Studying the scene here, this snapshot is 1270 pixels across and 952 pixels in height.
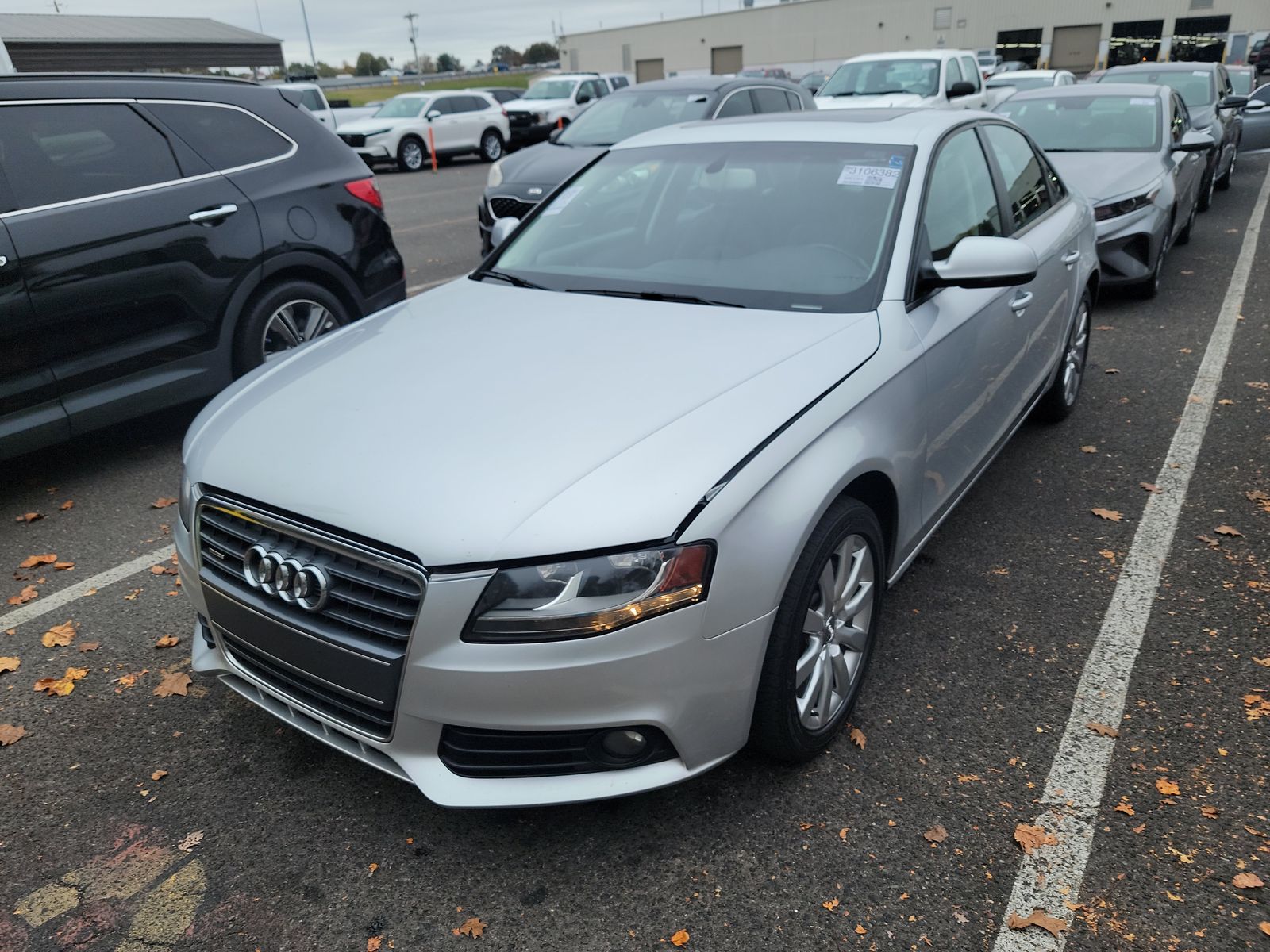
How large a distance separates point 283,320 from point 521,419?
131 inches

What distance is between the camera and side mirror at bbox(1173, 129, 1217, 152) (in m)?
7.90

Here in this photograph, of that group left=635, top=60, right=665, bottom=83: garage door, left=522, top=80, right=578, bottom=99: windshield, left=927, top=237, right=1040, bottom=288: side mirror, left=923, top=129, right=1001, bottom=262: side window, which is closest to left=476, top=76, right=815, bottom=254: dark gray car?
left=923, top=129, right=1001, bottom=262: side window

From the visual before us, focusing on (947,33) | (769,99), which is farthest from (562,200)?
(947,33)

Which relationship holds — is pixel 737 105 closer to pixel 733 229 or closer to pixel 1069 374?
pixel 1069 374

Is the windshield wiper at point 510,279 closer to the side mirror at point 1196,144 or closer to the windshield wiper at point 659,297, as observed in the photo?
the windshield wiper at point 659,297

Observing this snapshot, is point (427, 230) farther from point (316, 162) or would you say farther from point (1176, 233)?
point (1176, 233)

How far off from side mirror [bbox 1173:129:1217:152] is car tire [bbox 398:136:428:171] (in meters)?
16.4

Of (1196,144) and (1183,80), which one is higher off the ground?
(1183,80)

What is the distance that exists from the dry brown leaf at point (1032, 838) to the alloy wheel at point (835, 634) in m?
0.54

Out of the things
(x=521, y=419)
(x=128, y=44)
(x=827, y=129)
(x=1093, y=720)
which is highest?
(x=128, y=44)

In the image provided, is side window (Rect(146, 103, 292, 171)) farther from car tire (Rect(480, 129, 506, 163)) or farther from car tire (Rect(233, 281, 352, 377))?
car tire (Rect(480, 129, 506, 163))

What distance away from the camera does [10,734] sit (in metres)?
2.99

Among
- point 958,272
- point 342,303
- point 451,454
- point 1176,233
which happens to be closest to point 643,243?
point 958,272

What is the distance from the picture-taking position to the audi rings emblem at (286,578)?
2.24m
